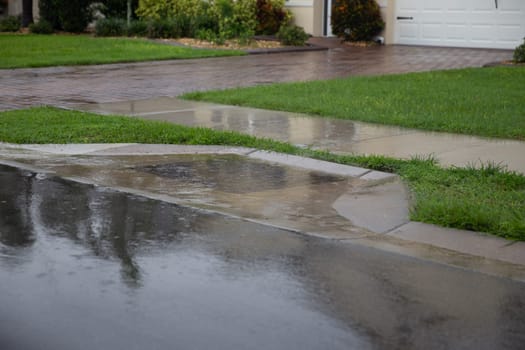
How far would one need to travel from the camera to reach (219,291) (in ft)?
17.5

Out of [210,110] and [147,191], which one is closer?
[147,191]

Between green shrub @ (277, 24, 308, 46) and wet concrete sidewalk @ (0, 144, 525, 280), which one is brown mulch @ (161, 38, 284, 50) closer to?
green shrub @ (277, 24, 308, 46)

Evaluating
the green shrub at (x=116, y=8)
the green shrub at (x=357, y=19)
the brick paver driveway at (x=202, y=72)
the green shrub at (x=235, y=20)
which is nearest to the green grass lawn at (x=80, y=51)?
the brick paver driveway at (x=202, y=72)

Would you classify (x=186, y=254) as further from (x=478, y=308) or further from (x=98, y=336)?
(x=478, y=308)

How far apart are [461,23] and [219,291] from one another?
22.3 meters

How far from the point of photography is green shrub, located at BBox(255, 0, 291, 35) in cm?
2848

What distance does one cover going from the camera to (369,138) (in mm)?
10523

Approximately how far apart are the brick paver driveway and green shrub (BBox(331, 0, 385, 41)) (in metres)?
2.24

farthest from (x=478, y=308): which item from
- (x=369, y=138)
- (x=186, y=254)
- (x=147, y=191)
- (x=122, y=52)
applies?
(x=122, y=52)

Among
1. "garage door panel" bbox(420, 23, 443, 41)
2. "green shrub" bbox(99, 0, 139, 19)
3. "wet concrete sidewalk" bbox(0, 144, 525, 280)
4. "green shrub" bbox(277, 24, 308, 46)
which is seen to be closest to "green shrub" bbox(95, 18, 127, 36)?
"green shrub" bbox(99, 0, 139, 19)

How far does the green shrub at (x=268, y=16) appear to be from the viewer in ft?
93.5

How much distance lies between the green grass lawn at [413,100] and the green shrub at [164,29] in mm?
11233

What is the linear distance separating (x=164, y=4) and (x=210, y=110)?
16567 mm

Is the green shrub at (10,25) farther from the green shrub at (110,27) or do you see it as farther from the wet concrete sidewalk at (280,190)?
the wet concrete sidewalk at (280,190)
